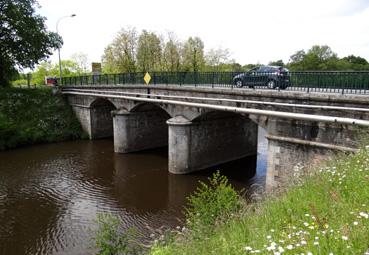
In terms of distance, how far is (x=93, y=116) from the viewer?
90.4 feet

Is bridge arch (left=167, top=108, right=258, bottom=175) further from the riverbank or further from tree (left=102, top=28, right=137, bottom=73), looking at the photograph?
tree (left=102, top=28, right=137, bottom=73)

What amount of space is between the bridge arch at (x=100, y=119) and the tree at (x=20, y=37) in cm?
975

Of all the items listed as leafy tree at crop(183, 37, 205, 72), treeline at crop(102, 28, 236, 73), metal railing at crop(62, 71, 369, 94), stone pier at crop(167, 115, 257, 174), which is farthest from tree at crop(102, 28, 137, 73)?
stone pier at crop(167, 115, 257, 174)

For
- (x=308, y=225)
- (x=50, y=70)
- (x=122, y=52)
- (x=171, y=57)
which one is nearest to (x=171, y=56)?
(x=171, y=57)

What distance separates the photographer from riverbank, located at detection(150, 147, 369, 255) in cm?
346

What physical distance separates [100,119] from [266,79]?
700 inches

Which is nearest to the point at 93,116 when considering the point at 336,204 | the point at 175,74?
the point at 175,74

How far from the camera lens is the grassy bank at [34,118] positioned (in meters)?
24.9

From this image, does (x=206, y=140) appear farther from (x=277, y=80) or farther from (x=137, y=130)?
(x=137, y=130)

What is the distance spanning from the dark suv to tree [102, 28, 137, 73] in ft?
99.1

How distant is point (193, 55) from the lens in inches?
1737

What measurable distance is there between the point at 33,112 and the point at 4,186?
13477 millimetres

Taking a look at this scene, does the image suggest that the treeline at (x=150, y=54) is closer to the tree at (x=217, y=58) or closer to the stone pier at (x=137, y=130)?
the tree at (x=217, y=58)

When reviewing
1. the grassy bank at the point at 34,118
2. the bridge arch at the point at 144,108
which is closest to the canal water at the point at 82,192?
the grassy bank at the point at 34,118
